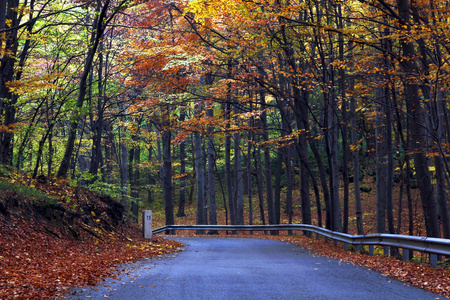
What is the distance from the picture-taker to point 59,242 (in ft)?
37.9

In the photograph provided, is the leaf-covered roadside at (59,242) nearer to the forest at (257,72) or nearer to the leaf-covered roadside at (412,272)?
the forest at (257,72)

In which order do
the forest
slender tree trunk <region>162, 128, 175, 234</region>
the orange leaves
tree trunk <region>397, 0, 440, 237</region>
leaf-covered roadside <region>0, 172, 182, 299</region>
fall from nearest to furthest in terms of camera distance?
the orange leaves, leaf-covered roadside <region>0, 172, 182, 299</region>, tree trunk <region>397, 0, 440, 237</region>, the forest, slender tree trunk <region>162, 128, 175, 234</region>

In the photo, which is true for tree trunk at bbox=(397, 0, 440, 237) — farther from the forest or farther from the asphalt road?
the asphalt road

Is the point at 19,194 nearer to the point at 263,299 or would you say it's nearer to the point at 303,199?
the point at 263,299

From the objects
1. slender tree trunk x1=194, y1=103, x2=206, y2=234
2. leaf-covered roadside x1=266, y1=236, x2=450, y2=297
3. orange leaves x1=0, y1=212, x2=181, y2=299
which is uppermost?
slender tree trunk x1=194, y1=103, x2=206, y2=234

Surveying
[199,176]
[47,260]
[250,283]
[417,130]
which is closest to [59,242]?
[47,260]

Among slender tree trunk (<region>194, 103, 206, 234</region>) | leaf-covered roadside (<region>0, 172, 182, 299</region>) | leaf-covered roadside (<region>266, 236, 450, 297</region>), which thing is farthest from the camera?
slender tree trunk (<region>194, 103, 206, 234</region>)

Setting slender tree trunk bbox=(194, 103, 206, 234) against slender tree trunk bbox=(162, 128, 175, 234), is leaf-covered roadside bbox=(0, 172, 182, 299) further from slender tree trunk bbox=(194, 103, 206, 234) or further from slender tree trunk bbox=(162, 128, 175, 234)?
slender tree trunk bbox=(194, 103, 206, 234)

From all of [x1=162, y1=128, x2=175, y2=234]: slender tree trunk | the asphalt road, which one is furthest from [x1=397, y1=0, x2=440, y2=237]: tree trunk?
[x1=162, y1=128, x2=175, y2=234]: slender tree trunk

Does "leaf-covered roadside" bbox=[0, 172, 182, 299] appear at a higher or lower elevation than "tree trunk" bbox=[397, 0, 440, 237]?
lower

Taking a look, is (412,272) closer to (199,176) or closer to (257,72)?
(257,72)

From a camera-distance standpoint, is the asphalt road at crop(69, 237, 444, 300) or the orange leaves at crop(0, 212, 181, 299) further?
the orange leaves at crop(0, 212, 181, 299)

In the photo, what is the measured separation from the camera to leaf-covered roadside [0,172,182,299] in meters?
6.91

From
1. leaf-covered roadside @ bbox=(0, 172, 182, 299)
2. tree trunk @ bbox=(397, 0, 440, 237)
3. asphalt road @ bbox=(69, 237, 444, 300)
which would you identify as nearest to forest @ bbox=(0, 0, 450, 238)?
tree trunk @ bbox=(397, 0, 440, 237)
